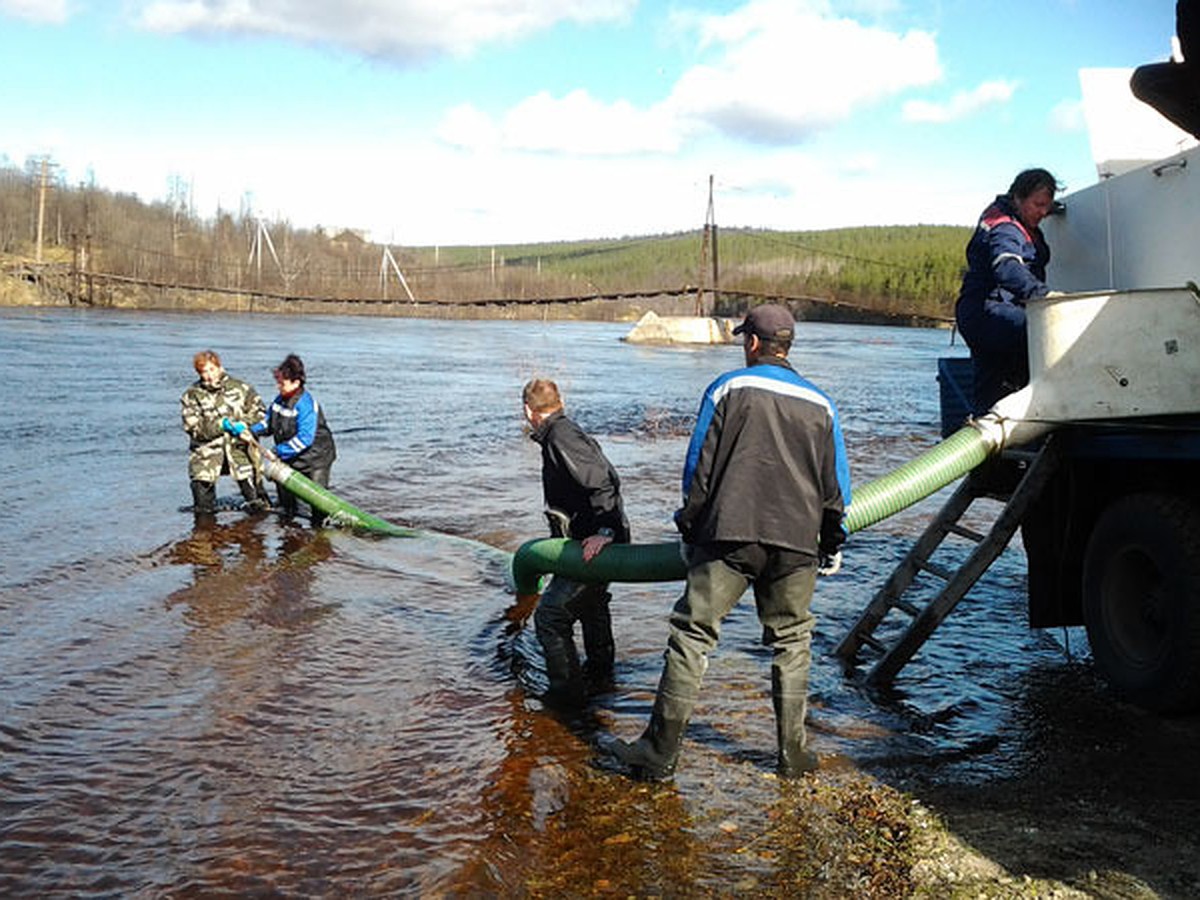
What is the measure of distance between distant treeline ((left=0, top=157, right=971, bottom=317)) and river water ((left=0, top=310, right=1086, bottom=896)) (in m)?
76.1

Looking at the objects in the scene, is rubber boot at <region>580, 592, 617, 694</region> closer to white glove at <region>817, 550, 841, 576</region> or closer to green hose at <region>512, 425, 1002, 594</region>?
green hose at <region>512, 425, 1002, 594</region>

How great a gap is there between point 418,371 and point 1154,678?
97.5ft

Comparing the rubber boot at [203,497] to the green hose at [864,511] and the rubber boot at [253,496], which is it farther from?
the green hose at [864,511]

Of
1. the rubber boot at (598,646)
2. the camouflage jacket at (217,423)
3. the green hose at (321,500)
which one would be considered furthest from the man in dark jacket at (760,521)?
the camouflage jacket at (217,423)

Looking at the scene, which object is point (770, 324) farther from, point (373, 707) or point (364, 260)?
point (364, 260)

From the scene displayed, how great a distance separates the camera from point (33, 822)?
4.54m

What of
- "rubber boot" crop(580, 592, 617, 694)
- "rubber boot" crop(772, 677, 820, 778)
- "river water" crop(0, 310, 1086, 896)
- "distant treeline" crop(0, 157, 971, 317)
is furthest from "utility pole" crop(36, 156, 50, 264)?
"rubber boot" crop(772, 677, 820, 778)

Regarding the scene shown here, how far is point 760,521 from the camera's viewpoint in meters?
4.65

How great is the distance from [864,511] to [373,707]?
2759 millimetres

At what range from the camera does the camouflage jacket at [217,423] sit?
1104cm

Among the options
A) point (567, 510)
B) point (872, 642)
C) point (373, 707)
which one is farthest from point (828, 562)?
point (373, 707)

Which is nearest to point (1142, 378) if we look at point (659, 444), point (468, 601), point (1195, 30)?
point (1195, 30)

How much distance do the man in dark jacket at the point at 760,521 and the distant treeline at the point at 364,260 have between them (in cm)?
8115

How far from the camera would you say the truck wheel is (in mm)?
5250
